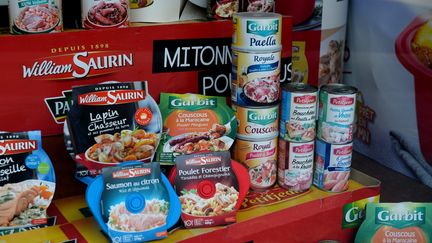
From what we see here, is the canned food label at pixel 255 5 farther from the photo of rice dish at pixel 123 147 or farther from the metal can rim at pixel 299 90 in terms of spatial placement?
the photo of rice dish at pixel 123 147

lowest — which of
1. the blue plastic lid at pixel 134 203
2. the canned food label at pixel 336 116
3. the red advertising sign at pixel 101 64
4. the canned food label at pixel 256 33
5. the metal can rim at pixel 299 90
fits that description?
the blue plastic lid at pixel 134 203

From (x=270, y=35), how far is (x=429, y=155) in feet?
3.08

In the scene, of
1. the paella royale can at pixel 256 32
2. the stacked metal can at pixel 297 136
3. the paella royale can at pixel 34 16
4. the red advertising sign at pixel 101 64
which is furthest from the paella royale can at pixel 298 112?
the paella royale can at pixel 34 16

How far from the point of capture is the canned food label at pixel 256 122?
168 centimetres

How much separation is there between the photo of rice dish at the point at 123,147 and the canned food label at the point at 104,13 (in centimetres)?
32

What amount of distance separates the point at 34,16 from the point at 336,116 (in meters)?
0.91

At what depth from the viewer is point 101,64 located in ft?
5.46

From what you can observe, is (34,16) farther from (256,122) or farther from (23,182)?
(256,122)

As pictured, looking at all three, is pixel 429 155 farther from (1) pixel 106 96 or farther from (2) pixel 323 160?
(1) pixel 106 96

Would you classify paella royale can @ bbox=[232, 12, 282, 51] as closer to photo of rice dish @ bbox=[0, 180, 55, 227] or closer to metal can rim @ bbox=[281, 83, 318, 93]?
metal can rim @ bbox=[281, 83, 318, 93]

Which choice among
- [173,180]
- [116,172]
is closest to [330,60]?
[173,180]

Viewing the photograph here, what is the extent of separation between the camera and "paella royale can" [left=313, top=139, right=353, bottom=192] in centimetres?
172

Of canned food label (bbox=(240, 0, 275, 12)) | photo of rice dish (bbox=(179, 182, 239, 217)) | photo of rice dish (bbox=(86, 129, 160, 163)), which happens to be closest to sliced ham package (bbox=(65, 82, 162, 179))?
photo of rice dish (bbox=(86, 129, 160, 163))

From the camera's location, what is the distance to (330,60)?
2.36 metres
